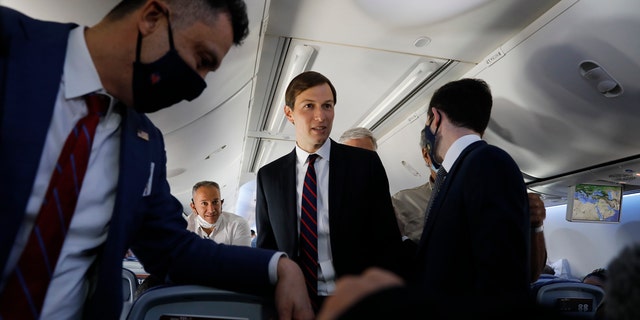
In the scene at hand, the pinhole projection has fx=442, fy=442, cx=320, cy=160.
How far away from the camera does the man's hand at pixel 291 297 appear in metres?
1.17

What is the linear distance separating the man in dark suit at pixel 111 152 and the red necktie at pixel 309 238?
0.66 metres

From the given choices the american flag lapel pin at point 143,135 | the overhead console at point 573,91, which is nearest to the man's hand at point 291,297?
the american flag lapel pin at point 143,135

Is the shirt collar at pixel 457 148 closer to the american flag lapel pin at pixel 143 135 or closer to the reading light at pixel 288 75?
the american flag lapel pin at pixel 143 135

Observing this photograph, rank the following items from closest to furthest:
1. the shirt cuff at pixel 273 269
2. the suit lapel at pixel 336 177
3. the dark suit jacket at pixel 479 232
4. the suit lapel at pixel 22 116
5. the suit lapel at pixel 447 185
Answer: the suit lapel at pixel 22 116
the shirt cuff at pixel 273 269
the dark suit jacket at pixel 479 232
the suit lapel at pixel 447 185
the suit lapel at pixel 336 177

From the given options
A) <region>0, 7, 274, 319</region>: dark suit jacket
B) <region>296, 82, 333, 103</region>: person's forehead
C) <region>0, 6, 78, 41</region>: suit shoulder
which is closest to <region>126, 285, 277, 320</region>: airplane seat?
<region>0, 7, 274, 319</region>: dark suit jacket

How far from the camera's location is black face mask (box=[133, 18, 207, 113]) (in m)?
1.30

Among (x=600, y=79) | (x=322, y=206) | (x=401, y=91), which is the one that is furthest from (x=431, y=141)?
(x=401, y=91)

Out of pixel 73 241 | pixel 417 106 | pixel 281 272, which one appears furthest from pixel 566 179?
pixel 73 241

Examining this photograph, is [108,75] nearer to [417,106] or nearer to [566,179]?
[417,106]

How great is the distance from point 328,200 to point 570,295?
2.21m

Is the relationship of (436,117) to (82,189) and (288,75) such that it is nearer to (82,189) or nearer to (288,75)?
(82,189)

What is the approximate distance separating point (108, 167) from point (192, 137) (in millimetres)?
4872

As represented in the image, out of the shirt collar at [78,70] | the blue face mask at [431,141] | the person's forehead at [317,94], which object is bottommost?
the shirt collar at [78,70]

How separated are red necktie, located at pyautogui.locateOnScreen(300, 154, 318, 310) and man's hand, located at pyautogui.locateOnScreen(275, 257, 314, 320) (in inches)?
27.0
